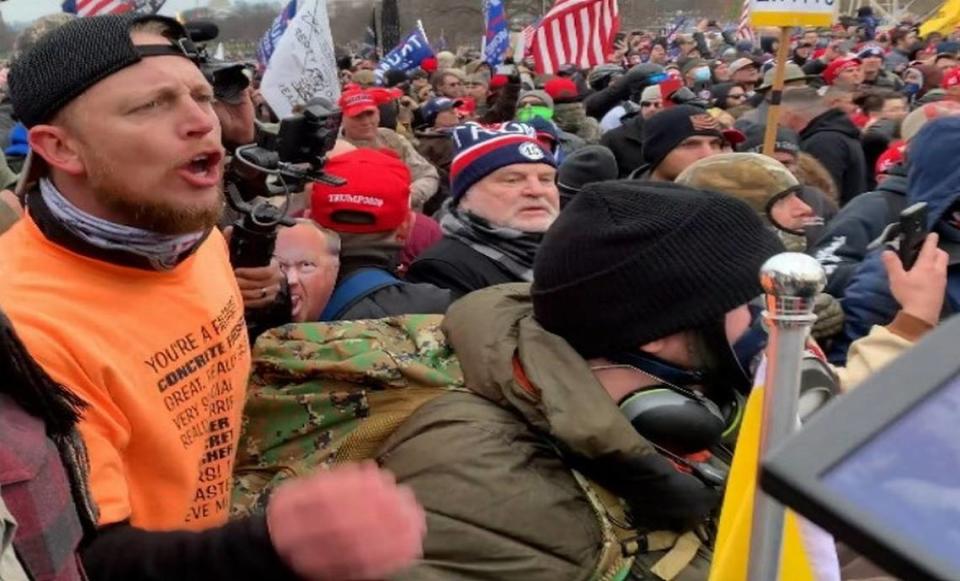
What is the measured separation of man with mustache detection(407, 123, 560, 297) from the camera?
122 inches

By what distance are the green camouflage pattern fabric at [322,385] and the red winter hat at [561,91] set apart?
6.78 meters

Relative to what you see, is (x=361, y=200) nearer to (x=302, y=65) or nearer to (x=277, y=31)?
(x=302, y=65)

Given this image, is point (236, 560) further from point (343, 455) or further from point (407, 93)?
point (407, 93)

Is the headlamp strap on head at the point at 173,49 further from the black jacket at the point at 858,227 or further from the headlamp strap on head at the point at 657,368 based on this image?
the black jacket at the point at 858,227

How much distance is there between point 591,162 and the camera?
Result: 496 centimetres

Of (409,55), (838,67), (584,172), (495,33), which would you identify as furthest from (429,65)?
(584,172)

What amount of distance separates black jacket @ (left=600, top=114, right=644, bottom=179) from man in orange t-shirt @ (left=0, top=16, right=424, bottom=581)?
4.89 metres

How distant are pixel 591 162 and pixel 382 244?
2163 mm

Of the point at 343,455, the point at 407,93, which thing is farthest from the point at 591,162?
the point at 407,93

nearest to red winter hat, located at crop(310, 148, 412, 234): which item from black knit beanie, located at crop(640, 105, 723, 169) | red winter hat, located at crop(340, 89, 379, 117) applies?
black knit beanie, located at crop(640, 105, 723, 169)

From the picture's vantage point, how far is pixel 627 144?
6.70 meters

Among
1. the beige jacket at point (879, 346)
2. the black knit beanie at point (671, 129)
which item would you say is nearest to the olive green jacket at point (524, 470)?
the beige jacket at point (879, 346)

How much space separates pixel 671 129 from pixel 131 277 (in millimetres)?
3087

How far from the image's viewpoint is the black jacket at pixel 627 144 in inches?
259
